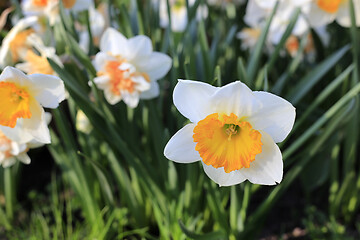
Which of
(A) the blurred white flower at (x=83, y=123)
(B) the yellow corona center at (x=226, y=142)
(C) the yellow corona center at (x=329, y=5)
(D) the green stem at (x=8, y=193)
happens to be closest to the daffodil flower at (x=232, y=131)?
(B) the yellow corona center at (x=226, y=142)

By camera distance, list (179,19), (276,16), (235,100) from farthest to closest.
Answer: (179,19)
(276,16)
(235,100)

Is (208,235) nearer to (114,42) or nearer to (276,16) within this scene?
(114,42)

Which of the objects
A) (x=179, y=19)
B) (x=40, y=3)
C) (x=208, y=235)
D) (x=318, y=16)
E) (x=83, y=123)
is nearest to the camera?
(x=208, y=235)

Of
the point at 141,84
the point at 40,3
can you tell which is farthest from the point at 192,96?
the point at 40,3

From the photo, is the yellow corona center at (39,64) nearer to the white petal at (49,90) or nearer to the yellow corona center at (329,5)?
the white petal at (49,90)

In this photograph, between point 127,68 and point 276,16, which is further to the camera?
point 276,16

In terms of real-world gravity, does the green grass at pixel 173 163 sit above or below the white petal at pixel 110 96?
below

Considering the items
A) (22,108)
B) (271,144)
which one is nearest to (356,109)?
(271,144)

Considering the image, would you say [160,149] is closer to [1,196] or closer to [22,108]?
[22,108]
